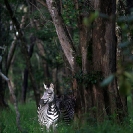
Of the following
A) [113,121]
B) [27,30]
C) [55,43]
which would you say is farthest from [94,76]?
[27,30]

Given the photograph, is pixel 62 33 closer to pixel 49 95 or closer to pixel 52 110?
pixel 49 95

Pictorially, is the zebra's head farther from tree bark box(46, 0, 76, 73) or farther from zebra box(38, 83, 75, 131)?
tree bark box(46, 0, 76, 73)

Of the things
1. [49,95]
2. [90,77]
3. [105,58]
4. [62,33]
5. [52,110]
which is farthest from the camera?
[49,95]

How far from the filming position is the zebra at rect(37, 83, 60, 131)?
42.0ft

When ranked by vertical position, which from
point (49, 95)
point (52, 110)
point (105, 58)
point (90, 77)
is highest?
point (105, 58)

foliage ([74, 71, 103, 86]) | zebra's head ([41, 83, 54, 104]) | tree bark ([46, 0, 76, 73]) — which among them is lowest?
zebra's head ([41, 83, 54, 104])

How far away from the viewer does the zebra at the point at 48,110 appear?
12798mm

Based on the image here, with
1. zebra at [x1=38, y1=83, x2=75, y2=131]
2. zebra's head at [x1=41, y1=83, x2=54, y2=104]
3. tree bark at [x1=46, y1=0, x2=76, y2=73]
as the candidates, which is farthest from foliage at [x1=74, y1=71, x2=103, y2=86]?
zebra's head at [x1=41, y1=83, x2=54, y2=104]

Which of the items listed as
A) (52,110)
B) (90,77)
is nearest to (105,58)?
(90,77)

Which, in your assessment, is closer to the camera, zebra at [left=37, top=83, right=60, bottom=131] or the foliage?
the foliage

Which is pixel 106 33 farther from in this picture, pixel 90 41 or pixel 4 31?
pixel 4 31

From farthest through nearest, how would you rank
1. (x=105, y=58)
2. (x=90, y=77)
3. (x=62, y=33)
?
(x=62, y=33)
(x=90, y=77)
(x=105, y=58)

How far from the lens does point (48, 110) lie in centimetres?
1312

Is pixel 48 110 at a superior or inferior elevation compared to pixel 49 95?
inferior
